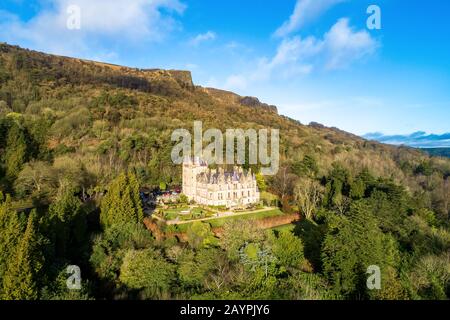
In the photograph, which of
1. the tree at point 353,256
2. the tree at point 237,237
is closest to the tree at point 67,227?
the tree at point 237,237

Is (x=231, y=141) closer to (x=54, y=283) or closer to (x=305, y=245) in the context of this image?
(x=305, y=245)

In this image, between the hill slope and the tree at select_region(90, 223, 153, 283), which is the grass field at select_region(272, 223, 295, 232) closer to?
the tree at select_region(90, 223, 153, 283)

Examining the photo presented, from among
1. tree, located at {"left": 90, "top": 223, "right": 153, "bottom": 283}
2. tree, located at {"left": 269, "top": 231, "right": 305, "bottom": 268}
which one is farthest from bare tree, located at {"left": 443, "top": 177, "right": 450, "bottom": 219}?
tree, located at {"left": 90, "top": 223, "right": 153, "bottom": 283}

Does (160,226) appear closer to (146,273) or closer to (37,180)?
(146,273)

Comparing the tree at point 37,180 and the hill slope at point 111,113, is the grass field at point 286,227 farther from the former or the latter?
the tree at point 37,180

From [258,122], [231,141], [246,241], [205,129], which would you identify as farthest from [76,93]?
[246,241]

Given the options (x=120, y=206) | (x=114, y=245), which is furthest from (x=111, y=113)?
(x=114, y=245)
